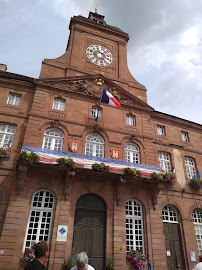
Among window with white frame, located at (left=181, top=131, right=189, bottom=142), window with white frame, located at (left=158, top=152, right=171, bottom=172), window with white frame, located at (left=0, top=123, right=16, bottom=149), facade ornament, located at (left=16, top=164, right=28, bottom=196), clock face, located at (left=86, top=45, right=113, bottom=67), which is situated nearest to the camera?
facade ornament, located at (left=16, top=164, right=28, bottom=196)

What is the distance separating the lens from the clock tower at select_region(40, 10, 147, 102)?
58.6ft

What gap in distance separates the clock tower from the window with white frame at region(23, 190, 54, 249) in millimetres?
9511

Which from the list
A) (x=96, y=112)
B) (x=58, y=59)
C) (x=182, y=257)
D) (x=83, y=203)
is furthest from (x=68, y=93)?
(x=182, y=257)

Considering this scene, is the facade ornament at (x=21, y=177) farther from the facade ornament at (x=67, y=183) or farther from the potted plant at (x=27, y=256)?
the potted plant at (x=27, y=256)

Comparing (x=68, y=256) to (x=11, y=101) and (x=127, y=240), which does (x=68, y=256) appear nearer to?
(x=127, y=240)

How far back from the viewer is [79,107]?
52.9 feet

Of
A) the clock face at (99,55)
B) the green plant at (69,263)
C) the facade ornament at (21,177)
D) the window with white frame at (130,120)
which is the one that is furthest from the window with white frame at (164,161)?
the facade ornament at (21,177)

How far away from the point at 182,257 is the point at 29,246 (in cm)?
1024

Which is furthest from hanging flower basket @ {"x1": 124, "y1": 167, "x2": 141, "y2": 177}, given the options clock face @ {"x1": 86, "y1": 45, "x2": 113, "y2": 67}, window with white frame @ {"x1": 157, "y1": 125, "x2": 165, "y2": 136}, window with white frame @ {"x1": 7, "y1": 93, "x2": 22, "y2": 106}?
clock face @ {"x1": 86, "y1": 45, "x2": 113, "y2": 67}

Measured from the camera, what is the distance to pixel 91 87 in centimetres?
1714

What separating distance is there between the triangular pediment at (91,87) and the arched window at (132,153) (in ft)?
12.2

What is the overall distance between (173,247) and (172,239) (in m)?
0.49

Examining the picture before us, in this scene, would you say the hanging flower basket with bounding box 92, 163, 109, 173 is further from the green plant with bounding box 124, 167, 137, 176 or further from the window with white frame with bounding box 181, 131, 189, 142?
the window with white frame with bounding box 181, 131, 189, 142

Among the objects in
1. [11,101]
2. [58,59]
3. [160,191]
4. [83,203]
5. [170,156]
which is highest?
[58,59]
